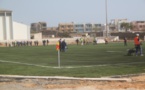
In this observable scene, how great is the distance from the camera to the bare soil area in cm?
1358

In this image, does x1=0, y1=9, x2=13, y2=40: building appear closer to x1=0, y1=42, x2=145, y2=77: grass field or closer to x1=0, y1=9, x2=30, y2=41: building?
x1=0, y1=9, x2=30, y2=41: building

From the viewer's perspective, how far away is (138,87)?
43.8ft

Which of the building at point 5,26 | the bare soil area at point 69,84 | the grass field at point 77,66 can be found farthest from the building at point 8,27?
the bare soil area at point 69,84

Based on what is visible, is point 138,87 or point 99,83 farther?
point 99,83

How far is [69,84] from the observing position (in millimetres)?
14680

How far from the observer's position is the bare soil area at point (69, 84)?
13577 millimetres

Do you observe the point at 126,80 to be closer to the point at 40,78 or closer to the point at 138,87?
the point at 138,87

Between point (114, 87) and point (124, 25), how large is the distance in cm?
18606

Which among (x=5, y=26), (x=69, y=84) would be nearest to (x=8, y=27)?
(x=5, y=26)

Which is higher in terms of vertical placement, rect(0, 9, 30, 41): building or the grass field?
rect(0, 9, 30, 41): building

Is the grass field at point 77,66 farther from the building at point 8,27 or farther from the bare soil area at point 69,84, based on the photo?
the building at point 8,27

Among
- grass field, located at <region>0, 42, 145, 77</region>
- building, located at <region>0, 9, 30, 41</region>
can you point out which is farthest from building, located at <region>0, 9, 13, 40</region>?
grass field, located at <region>0, 42, 145, 77</region>

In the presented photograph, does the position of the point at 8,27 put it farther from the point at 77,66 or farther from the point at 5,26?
the point at 77,66

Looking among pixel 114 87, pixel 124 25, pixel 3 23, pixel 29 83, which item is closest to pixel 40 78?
pixel 29 83
